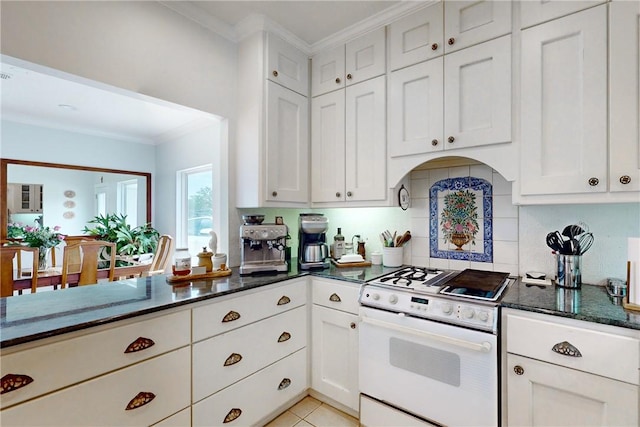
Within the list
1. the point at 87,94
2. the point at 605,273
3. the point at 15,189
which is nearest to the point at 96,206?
the point at 15,189

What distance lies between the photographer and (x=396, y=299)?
1.60 meters

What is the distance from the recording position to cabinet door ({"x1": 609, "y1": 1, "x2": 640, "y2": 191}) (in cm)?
127

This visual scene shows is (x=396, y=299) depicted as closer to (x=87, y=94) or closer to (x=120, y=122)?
(x=87, y=94)

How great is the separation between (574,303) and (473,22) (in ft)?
A: 5.20

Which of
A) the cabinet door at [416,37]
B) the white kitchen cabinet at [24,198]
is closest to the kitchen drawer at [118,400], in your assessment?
the cabinet door at [416,37]

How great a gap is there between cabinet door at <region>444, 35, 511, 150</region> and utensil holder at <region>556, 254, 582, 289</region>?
72 cm

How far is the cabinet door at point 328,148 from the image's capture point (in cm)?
226

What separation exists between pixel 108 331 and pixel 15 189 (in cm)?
409

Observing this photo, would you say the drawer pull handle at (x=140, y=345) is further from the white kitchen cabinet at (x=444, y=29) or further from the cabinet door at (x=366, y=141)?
the white kitchen cabinet at (x=444, y=29)

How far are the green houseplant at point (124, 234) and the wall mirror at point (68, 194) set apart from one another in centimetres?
22

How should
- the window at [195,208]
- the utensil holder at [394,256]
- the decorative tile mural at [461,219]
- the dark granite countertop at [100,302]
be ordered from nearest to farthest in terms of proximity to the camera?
1. the dark granite countertop at [100,302]
2. the decorative tile mural at [461,219]
3. the utensil holder at [394,256]
4. the window at [195,208]

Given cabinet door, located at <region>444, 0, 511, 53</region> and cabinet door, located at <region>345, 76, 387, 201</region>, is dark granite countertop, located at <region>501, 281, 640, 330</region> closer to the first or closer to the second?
cabinet door, located at <region>345, 76, 387, 201</region>

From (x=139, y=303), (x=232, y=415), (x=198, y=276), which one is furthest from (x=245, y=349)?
(x=139, y=303)

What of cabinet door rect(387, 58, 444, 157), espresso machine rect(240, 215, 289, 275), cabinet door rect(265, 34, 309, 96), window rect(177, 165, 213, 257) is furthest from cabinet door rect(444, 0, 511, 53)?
window rect(177, 165, 213, 257)
